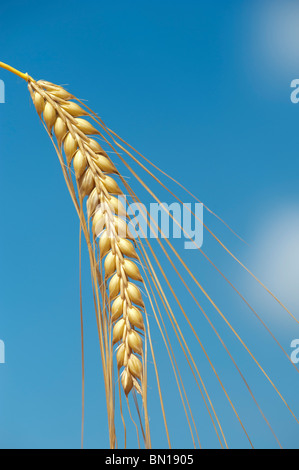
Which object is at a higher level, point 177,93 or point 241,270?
point 177,93

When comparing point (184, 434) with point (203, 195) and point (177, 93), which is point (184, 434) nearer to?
point (203, 195)

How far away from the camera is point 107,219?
30cm

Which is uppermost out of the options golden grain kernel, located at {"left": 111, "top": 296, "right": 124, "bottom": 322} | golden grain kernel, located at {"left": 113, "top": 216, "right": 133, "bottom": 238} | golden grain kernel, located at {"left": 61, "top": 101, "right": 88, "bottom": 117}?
golden grain kernel, located at {"left": 61, "top": 101, "right": 88, "bottom": 117}

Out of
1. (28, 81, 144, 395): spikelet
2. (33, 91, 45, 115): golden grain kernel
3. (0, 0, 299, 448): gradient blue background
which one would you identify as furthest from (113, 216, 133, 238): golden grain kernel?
(0, 0, 299, 448): gradient blue background

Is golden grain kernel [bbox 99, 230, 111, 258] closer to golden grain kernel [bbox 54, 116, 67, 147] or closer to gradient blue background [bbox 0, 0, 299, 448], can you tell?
golden grain kernel [bbox 54, 116, 67, 147]

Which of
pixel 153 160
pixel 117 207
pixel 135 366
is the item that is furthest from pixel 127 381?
pixel 153 160

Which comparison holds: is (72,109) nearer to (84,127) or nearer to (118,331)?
(84,127)

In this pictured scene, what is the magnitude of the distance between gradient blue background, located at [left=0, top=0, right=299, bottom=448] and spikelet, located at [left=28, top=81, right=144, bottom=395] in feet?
4.67

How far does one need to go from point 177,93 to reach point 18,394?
1383 millimetres

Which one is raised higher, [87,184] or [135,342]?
[87,184]

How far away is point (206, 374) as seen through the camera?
167 cm

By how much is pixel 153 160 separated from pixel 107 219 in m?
1.52

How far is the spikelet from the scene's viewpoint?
30cm
